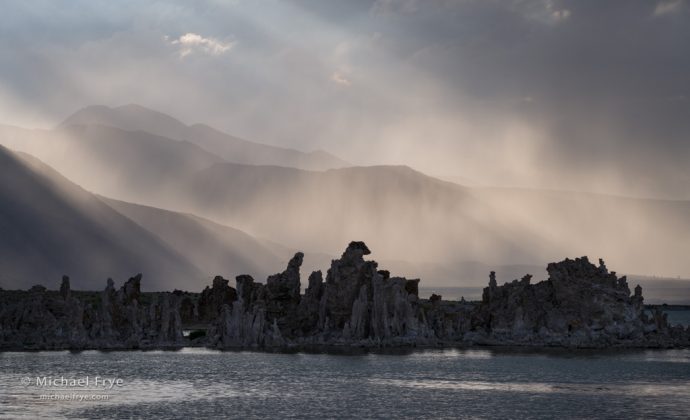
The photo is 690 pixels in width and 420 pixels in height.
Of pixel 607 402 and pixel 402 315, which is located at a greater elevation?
pixel 402 315

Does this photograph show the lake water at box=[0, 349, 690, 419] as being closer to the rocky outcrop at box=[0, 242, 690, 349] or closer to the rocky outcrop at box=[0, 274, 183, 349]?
the rocky outcrop at box=[0, 274, 183, 349]

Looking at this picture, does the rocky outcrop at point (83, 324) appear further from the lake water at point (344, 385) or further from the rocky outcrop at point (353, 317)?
the lake water at point (344, 385)

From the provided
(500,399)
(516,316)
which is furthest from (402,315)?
(500,399)

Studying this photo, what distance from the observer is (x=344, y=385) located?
94.8m

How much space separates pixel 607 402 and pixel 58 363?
66336 mm

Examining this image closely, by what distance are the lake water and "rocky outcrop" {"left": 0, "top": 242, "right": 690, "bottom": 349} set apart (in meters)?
12.3

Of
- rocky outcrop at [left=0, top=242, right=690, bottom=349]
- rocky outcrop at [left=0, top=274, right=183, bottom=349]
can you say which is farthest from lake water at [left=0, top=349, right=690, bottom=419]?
rocky outcrop at [left=0, top=242, right=690, bottom=349]

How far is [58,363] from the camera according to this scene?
113 meters

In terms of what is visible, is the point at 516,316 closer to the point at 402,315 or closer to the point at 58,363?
the point at 402,315

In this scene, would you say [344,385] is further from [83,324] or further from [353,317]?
[83,324]

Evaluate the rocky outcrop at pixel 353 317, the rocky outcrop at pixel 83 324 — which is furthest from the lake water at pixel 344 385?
the rocky outcrop at pixel 353 317

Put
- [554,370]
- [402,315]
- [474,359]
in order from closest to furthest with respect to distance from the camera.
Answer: [554,370] < [474,359] < [402,315]

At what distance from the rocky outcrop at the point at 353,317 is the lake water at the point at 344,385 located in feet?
40.2

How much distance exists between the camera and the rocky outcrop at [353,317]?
144125mm
